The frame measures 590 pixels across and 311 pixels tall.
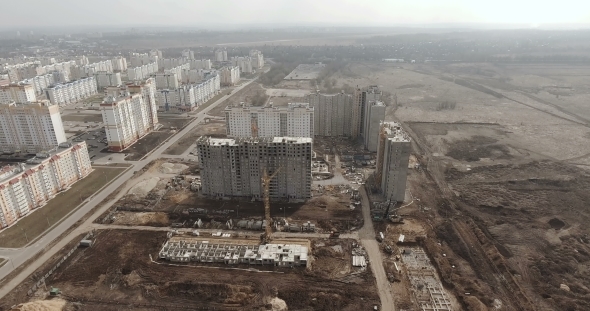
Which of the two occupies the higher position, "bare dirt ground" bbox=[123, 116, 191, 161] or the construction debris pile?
"bare dirt ground" bbox=[123, 116, 191, 161]

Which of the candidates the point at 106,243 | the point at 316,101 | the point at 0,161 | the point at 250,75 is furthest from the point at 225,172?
the point at 250,75

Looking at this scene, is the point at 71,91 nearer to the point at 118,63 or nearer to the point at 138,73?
the point at 138,73

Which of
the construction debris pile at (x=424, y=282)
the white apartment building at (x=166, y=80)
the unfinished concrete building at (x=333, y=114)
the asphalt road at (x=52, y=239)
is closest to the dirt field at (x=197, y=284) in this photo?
the asphalt road at (x=52, y=239)

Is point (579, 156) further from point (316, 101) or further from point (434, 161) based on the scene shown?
point (316, 101)

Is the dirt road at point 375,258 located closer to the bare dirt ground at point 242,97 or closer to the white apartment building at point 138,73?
the bare dirt ground at point 242,97

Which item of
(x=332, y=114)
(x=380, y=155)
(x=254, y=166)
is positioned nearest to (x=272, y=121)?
(x=332, y=114)

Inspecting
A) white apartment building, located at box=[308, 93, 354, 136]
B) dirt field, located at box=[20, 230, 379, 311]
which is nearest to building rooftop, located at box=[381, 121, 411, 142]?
dirt field, located at box=[20, 230, 379, 311]

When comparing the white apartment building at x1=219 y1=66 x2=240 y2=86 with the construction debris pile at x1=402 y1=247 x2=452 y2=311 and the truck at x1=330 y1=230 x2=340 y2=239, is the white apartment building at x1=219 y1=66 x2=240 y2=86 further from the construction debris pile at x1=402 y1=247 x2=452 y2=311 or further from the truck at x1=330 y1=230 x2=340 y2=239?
the construction debris pile at x1=402 y1=247 x2=452 y2=311
